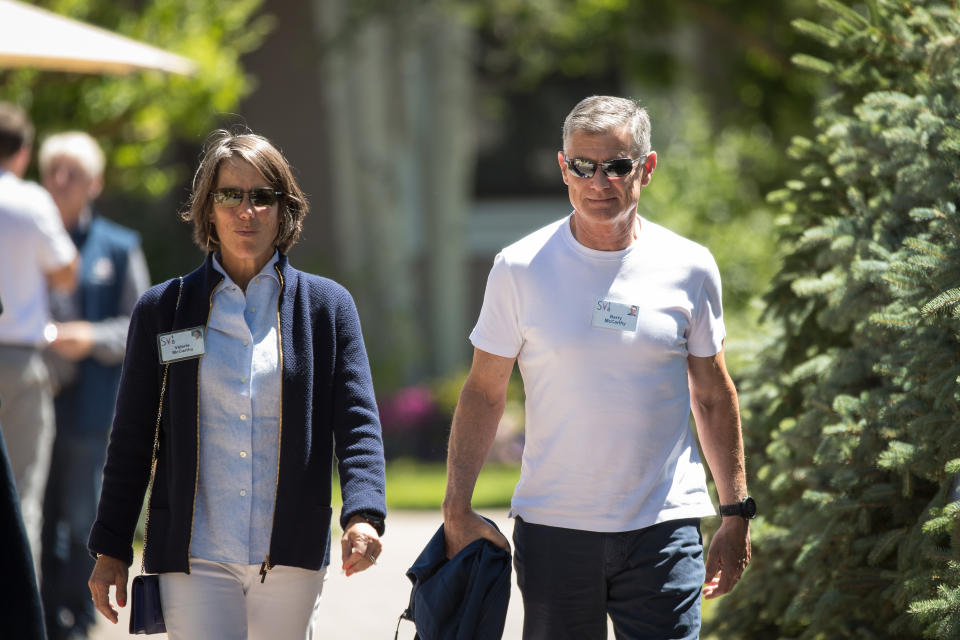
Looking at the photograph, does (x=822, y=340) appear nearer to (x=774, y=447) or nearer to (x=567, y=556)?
(x=774, y=447)

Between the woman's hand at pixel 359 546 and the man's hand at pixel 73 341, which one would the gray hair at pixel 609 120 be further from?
the man's hand at pixel 73 341

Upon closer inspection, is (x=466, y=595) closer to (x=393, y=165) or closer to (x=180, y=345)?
(x=180, y=345)

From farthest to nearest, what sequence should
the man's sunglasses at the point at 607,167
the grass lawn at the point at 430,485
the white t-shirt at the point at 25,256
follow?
the grass lawn at the point at 430,485 < the white t-shirt at the point at 25,256 < the man's sunglasses at the point at 607,167

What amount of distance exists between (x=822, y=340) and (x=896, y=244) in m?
0.63

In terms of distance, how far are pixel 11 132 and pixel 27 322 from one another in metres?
0.86

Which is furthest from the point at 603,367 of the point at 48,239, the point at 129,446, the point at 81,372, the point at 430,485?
the point at 430,485

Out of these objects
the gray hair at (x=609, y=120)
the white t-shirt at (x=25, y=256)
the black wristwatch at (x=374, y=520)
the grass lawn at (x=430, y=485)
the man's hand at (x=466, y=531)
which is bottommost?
the grass lawn at (x=430, y=485)

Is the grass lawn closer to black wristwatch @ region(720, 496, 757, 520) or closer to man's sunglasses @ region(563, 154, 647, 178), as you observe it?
black wristwatch @ region(720, 496, 757, 520)

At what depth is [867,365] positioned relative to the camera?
4473 mm

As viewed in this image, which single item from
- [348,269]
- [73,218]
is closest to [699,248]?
[73,218]

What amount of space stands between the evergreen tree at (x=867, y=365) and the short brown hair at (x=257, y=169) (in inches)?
73.4

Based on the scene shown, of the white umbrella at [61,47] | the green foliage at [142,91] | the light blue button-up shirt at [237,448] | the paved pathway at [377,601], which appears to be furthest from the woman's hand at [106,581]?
the green foliage at [142,91]

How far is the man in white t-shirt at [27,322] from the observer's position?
17.6ft

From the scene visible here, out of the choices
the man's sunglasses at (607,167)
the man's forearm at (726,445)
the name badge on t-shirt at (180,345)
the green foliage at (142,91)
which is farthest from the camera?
A: the green foliage at (142,91)
